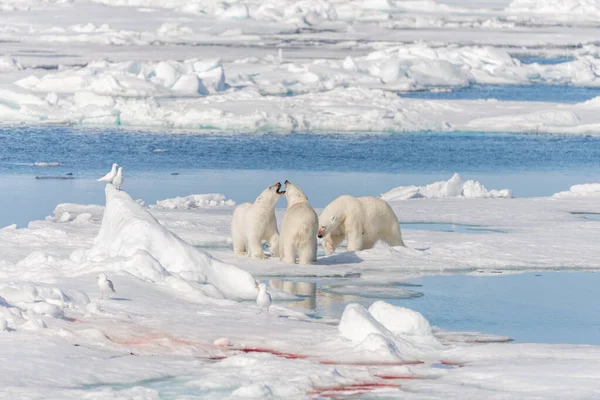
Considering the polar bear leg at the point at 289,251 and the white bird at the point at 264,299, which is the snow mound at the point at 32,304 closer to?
the white bird at the point at 264,299

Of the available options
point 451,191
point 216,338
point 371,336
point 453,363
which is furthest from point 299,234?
point 451,191

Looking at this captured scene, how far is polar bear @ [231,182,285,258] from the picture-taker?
9.07 metres

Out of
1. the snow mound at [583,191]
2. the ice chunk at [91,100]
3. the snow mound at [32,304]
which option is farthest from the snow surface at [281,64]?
the snow mound at [32,304]

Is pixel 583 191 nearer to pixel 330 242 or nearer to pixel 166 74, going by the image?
pixel 330 242

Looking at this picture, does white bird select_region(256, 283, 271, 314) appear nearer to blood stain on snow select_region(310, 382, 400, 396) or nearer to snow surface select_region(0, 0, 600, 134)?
blood stain on snow select_region(310, 382, 400, 396)

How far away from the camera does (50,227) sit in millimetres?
10383

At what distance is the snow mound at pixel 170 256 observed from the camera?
7.46 metres

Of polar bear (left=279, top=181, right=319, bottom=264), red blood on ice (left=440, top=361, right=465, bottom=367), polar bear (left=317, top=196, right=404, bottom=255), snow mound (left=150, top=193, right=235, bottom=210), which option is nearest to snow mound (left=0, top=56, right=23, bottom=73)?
snow mound (left=150, top=193, right=235, bottom=210)

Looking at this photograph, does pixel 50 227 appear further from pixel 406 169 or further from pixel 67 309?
pixel 406 169

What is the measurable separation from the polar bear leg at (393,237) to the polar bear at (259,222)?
1.08 m

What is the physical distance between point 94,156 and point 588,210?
8835 mm

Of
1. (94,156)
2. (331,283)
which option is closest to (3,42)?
(94,156)

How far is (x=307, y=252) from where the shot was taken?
885cm

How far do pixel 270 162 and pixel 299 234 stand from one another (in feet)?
32.8
